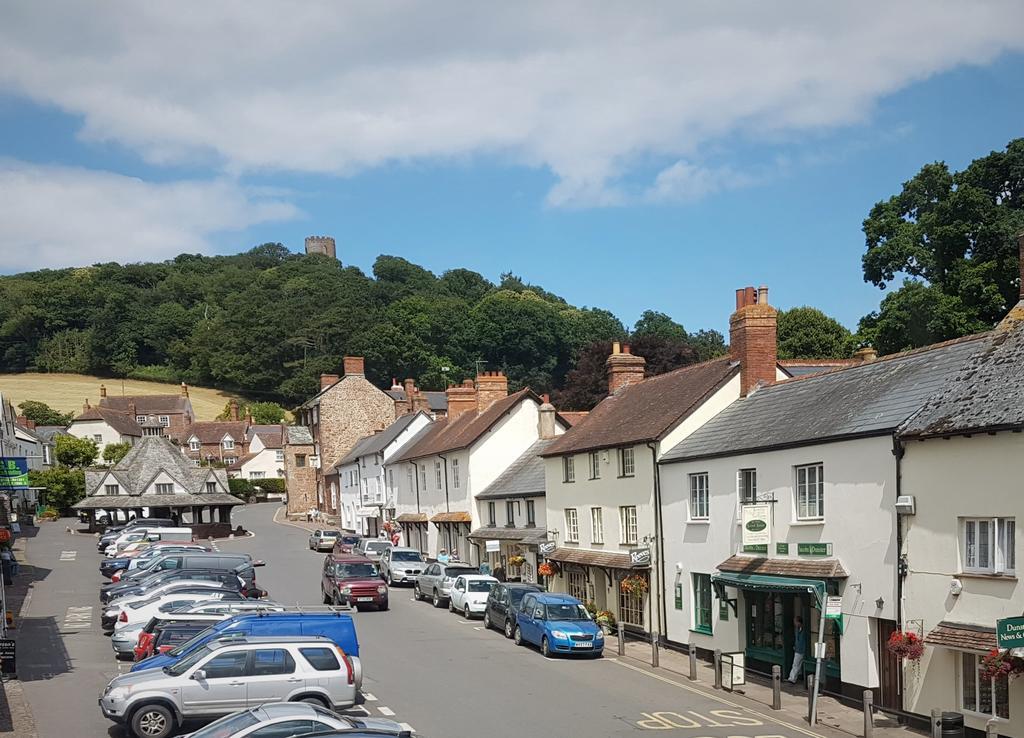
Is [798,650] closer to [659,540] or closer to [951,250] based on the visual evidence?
[659,540]

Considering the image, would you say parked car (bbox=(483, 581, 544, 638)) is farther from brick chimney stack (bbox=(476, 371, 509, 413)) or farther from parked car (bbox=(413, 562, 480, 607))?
brick chimney stack (bbox=(476, 371, 509, 413))

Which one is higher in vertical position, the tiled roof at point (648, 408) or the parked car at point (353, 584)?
the tiled roof at point (648, 408)

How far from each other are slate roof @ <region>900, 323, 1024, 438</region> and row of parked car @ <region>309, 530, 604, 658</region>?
11139mm

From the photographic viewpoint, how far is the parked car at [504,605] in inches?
1184

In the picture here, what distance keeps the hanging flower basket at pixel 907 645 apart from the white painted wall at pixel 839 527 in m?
1.10

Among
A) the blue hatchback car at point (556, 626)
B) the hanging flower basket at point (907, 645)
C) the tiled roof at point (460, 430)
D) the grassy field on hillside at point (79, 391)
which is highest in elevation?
the grassy field on hillside at point (79, 391)

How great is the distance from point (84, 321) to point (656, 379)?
135m

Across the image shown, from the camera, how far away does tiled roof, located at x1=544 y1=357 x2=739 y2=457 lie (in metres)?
30.4

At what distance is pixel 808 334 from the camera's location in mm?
74312

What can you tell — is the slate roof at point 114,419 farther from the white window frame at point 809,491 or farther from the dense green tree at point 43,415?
the white window frame at point 809,491

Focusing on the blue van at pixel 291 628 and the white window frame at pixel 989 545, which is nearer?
the white window frame at pixel 989 545

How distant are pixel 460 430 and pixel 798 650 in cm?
3103

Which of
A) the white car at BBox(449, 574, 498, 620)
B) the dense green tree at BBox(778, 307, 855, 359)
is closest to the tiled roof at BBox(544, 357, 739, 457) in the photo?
the white car at BBox(449, 574, 498, 620)

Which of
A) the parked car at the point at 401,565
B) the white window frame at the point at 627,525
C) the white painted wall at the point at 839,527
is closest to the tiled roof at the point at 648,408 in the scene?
the white window frame at the point at 627,525
